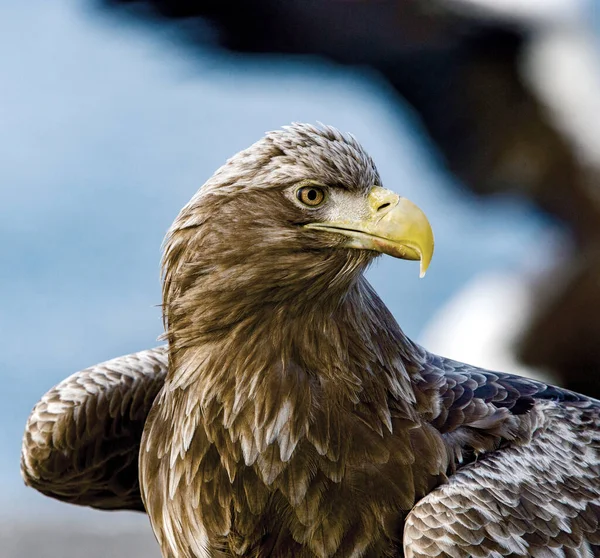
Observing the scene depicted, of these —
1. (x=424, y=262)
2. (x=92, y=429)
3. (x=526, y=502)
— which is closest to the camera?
(x=424, y=262)

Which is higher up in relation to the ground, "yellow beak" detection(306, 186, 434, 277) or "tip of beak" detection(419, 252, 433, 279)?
"yellow beak" detection(306, 186, 434, 277)

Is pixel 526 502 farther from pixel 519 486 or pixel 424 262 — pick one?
pixel 424 262

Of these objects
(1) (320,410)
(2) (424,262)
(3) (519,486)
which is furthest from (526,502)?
(2) (424,262)

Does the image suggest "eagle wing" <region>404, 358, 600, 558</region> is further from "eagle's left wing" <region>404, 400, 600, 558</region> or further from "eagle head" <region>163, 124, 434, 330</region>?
"eagle head" <region>163, 124, 434, 330</region>

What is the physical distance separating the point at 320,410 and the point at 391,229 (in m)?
0.54

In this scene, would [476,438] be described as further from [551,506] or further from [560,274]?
[560,274]

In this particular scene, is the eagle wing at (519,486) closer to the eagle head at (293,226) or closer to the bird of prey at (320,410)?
the bird of prey at (320,410)

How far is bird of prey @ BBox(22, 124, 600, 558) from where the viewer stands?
7.00 ft

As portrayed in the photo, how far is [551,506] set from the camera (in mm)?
2283

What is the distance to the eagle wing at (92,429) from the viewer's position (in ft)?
10.0

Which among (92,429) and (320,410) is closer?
(320,410)

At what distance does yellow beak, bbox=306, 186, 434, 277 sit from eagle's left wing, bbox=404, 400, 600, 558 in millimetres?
621

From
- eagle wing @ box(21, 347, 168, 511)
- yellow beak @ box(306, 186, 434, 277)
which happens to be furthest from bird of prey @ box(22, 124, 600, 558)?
eagle wing @ box(21, 347, 168, 511)

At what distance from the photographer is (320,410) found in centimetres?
225
